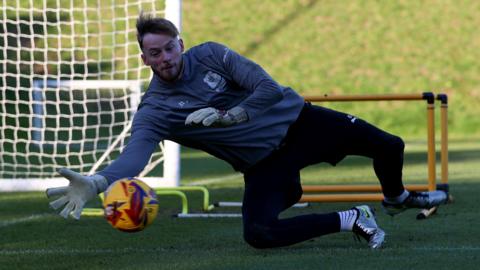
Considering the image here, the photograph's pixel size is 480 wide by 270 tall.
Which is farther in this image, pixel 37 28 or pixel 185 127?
pixel 37 28

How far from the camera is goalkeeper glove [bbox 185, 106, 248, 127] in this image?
17.4 ft

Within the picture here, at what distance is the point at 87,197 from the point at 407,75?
18.7m

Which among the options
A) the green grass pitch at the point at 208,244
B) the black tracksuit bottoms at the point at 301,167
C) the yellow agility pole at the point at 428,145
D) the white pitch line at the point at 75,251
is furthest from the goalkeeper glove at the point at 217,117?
the yellow agility pole at the point at 428,145

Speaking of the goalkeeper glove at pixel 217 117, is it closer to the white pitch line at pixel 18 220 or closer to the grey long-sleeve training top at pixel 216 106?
the grey long-sleeve training top at pixel 216 106

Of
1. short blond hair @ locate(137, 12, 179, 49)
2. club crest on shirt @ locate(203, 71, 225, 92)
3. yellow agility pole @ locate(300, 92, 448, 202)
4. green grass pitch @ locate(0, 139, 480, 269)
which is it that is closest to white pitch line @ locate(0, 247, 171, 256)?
green grass pitch @ locate(0, 139, 480, 269)

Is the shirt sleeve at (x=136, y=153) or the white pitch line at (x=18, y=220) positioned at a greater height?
the shirt sleeve at (x=136, y=153)

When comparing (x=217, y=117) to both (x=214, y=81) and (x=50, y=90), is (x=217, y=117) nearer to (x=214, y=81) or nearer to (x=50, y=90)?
(x=214, y=81)

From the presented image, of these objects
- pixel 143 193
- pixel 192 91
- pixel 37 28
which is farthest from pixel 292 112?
pixel 37 28

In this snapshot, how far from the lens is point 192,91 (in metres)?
5.79

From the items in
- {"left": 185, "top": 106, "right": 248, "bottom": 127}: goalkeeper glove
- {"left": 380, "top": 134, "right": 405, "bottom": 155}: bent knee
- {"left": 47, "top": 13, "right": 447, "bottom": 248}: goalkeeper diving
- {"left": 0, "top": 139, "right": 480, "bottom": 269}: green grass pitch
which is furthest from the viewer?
{"left": 380, "top": 134, "right": 405, "bottom": 155}: bent knee

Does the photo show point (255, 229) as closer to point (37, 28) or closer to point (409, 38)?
point (37, 28)

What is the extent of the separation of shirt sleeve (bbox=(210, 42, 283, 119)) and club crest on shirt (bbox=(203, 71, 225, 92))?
0.07 meters

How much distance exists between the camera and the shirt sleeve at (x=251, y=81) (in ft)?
18.3

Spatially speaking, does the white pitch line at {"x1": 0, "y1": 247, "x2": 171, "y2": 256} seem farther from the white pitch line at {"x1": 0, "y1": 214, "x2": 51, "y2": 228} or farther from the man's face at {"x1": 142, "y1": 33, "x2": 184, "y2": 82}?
the white pitch line at {"x1": 0, "y1": 214, "x2": 51, "y2": 228}
